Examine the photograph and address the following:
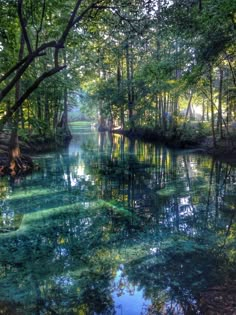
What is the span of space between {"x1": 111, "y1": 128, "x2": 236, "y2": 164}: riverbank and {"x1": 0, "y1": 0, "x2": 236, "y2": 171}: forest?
0.09 m

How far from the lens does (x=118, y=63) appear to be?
3728 cm

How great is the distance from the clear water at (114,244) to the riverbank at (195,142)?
6.52m

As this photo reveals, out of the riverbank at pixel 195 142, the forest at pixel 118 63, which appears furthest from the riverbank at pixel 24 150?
the riverbank at pixel 195 142

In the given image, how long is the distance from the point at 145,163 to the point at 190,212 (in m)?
9.32

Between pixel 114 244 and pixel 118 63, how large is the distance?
33.3 meters

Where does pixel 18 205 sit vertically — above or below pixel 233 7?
below

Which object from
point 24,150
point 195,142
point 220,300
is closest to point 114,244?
point 220,300

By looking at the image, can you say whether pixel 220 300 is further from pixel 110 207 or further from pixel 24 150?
pixel 24 150

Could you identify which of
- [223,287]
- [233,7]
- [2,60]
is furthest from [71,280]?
[233,7]

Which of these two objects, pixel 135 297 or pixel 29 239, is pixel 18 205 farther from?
pixel 135 297

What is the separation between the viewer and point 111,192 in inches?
444

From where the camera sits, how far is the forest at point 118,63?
20.9ft

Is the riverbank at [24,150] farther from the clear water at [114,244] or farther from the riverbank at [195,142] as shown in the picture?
the riverbank at [195,142]

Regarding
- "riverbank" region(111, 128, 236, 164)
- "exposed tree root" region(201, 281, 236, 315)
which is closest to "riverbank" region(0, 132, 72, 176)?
"riverbank" region(111, 128, 236, 164)
